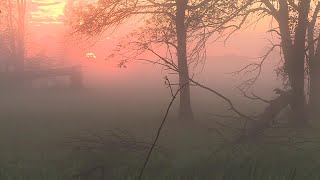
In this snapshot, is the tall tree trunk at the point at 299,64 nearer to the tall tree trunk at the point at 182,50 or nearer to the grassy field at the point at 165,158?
the grassy field at the point at 165,158

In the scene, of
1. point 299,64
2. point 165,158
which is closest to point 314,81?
point 299,64

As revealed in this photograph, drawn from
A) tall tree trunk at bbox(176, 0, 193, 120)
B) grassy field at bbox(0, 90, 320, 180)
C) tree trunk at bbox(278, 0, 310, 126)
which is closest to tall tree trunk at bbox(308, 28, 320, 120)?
tree trunk at bbox(278, 0, 310, 126)

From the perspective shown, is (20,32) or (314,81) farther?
(20,32)

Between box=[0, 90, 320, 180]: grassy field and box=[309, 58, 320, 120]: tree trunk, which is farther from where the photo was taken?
box=[309, 58, 320, 120]: tree trunk

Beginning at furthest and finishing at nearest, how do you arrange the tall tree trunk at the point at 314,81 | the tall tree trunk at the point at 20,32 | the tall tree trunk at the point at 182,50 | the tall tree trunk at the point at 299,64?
1. the tall tree trunk at the point at 20,32
2. the tall tree trunk at the point at 314,81
3. the tall tree trunk at the point at 182,50
4. the tall tree trunk at the point at 299,64

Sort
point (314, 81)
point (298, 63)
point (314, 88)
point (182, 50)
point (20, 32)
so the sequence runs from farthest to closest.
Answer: point (20, 32) → point (314, 88) → point (314, 81) → point (182, 50) → point (298, 63)

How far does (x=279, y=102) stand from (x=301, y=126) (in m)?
1.17

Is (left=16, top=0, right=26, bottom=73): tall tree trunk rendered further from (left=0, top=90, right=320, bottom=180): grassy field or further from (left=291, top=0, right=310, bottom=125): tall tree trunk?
(left=291, top=0, right=310, bottom=125): tall tree trunk

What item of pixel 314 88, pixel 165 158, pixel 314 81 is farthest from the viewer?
pixel 314 88

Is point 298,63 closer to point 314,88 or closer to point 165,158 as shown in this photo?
point 314,88

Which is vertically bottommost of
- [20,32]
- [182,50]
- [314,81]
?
[314,81]

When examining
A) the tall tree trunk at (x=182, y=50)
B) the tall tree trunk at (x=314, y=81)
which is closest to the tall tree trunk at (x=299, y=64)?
the tall tree trunk at (x=314, y=81)

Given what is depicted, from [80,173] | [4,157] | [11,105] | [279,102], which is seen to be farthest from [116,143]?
[11,105]

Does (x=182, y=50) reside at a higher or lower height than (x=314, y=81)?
higher
